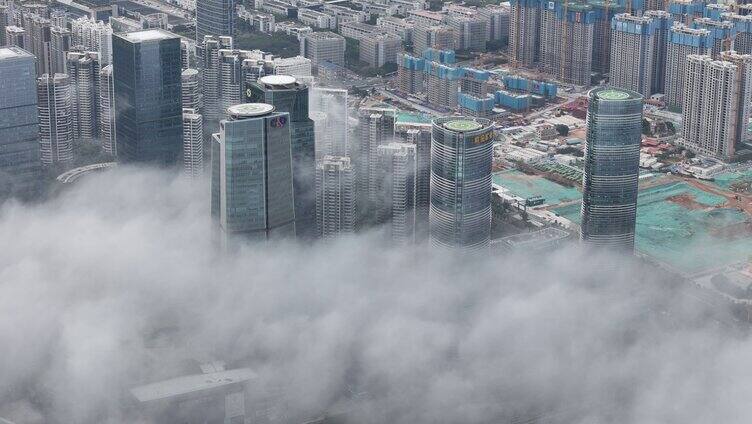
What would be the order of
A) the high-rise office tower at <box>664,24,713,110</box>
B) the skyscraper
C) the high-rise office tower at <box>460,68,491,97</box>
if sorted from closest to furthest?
the skyscraper → the high-rise office tower at <box>664,24,713,110</box> → the high-rise office tower at <box>460,68,491,97</box>

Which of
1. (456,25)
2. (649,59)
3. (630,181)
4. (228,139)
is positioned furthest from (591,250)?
(456,25)

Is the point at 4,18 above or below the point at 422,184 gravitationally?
above

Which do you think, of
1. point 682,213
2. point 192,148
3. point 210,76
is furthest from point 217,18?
point 682,213

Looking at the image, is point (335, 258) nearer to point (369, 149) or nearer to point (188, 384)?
point (369, 149)

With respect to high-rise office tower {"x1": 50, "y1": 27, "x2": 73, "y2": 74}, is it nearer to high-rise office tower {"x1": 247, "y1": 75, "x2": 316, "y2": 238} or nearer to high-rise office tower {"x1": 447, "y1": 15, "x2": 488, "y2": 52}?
high-rise office tower {"x1": 247, "y1": 75, "x2": 316, "y2": 238}

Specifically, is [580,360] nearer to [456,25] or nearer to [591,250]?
[591,250]

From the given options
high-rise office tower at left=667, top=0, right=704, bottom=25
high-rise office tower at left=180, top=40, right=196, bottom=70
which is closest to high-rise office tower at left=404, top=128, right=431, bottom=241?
high-rise office tower at left=180, top=40, right=196, bottom=70
